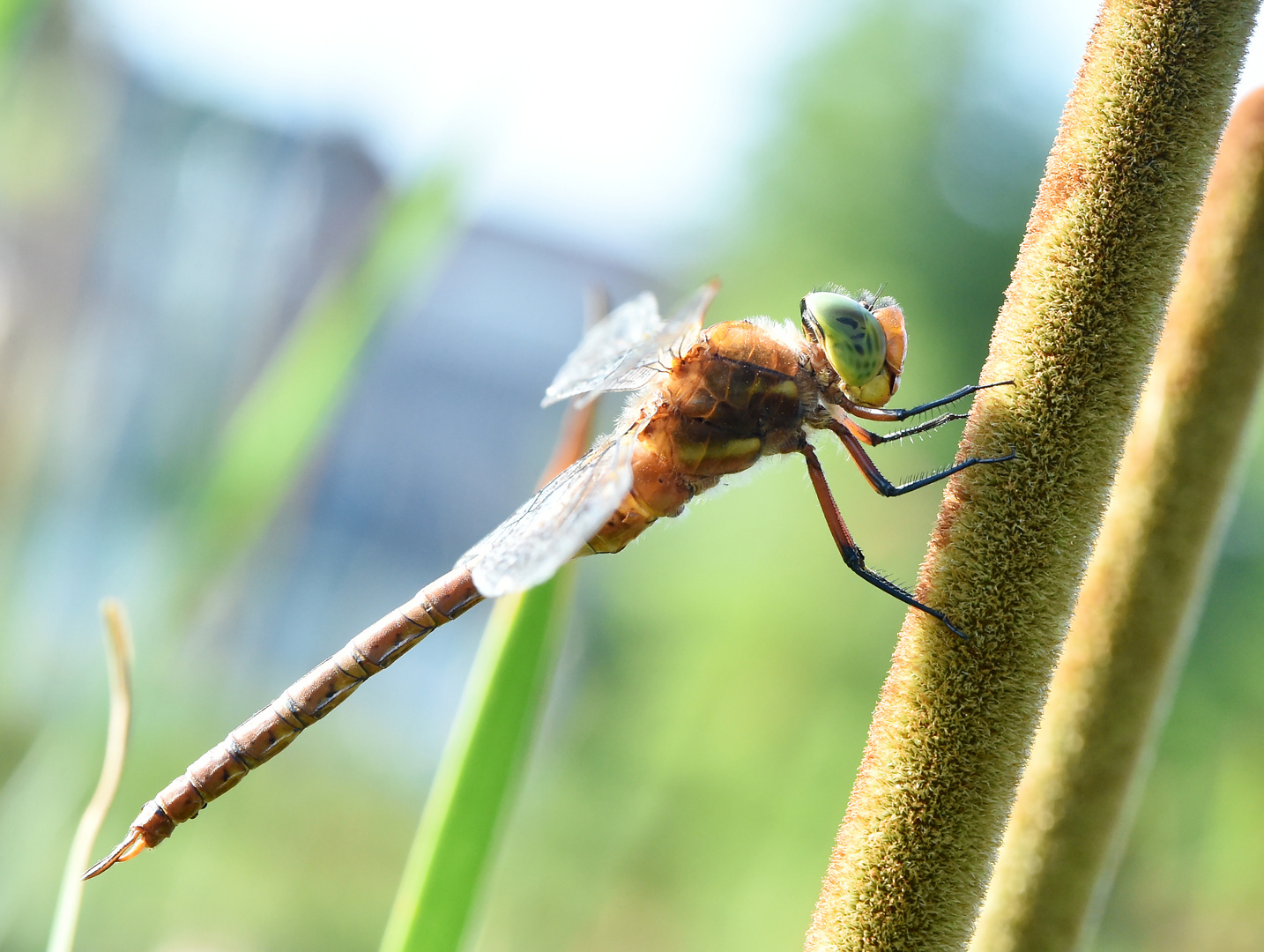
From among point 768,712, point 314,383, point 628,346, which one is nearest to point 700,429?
point 628,346

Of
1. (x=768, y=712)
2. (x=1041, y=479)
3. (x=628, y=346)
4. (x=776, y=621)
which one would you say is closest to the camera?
(x=1041, y=479)

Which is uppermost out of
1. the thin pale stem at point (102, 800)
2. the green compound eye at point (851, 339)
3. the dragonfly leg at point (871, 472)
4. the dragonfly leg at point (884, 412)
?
the green compound eye at point (851, 339)

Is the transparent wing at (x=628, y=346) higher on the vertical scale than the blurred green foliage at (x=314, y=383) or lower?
higher

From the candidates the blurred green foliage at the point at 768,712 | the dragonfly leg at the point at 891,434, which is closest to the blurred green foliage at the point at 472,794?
the dragonfly leg at the point at 891,434

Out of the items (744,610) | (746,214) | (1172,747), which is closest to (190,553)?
(1172,747)

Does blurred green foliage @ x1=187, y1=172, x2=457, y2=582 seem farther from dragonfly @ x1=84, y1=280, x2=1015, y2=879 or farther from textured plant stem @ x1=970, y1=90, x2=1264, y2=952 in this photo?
textured plant stem @ x1=970, y1=90, x2=1264, y2=952

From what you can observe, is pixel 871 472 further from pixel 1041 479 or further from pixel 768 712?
pixel 768 712

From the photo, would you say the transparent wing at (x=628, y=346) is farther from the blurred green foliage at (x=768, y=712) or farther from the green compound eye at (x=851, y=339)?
the blurred green foliage at (x=768, y=712)

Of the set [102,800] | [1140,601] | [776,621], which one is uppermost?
[776,621]
